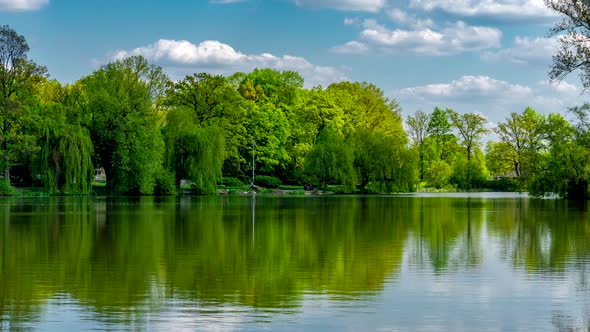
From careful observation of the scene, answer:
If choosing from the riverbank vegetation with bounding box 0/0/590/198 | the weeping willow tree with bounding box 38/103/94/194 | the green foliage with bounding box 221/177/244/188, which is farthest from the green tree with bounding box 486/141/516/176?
the weeping willow tree with bounding box 38/103/94/194

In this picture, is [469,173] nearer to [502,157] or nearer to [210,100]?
[502,157]

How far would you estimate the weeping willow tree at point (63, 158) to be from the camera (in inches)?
2290

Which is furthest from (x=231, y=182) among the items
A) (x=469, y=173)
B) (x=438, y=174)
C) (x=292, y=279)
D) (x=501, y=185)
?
(x=292, y=279)

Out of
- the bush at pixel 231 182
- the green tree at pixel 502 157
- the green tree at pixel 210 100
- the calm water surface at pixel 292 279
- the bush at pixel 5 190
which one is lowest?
the calm water surface at pixel 292 279

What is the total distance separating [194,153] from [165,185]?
334 centimetres

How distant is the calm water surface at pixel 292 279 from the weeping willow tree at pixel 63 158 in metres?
31.2

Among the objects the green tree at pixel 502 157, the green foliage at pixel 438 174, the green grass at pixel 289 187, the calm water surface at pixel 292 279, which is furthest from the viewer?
the green foliage at pixel 438 174

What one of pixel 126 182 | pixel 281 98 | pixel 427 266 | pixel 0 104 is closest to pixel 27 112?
pixel 0 104

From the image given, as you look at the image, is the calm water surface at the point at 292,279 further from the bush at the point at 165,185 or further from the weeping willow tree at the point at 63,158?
the bush at the point at 165,185

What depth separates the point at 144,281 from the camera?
46.6 feet

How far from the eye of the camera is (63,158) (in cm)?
5856

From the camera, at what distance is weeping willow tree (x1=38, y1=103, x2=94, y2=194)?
5816 cm

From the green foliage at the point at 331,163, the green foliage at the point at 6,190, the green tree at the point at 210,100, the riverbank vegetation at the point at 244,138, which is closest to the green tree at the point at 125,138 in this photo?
the riverbank vegetation at the point at 244,138

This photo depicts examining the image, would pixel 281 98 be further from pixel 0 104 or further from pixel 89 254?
pixel 89 254
